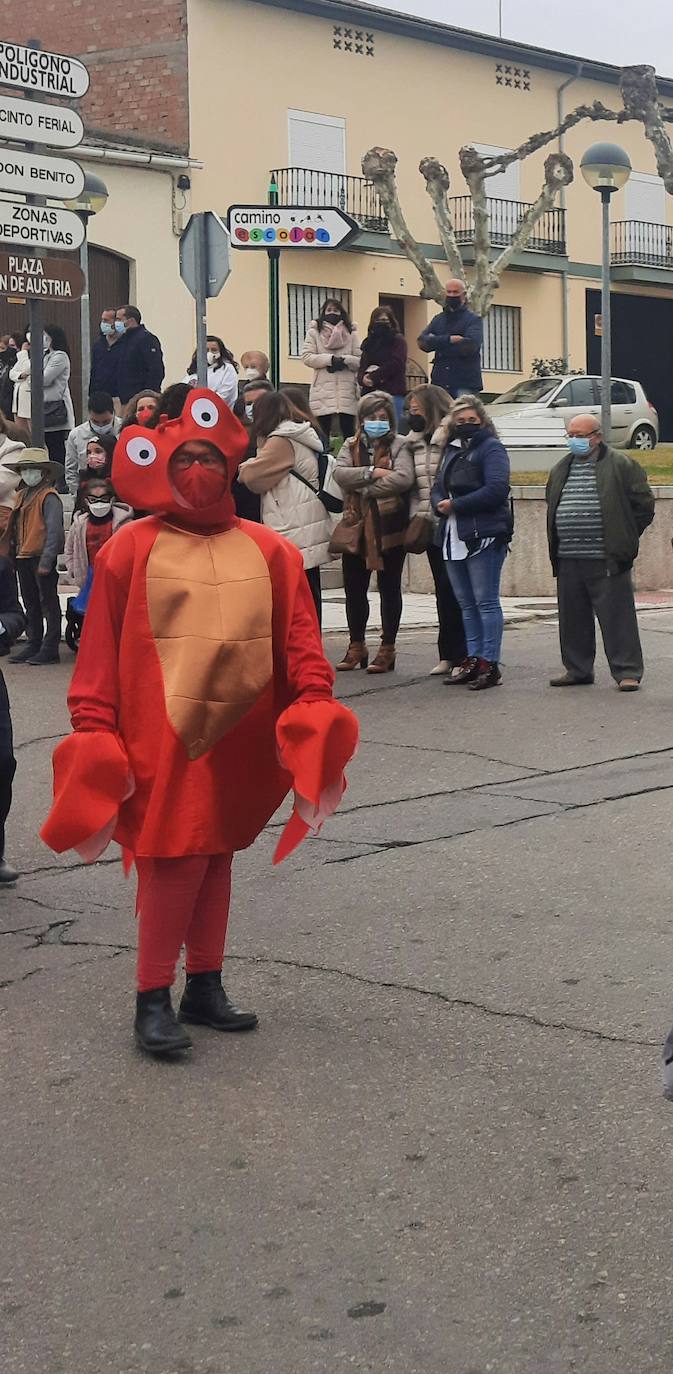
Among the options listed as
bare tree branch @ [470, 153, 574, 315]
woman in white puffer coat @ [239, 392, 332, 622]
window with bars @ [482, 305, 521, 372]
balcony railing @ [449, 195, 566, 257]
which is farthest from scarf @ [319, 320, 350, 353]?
window with bars @ [482, 305, 521, 372]

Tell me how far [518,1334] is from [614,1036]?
1.68 metres

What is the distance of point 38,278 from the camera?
13070 millimetres

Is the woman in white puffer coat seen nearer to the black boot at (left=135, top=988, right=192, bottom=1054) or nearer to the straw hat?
the straw hat

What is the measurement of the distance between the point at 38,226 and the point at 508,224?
26.4 meters

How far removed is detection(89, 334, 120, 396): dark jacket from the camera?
17391mm

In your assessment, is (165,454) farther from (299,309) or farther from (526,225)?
(526,225)

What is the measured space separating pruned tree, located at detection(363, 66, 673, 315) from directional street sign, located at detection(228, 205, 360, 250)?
19921 millimetres

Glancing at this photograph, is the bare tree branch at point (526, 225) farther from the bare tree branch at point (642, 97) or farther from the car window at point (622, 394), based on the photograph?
the car window at point (622, 394)

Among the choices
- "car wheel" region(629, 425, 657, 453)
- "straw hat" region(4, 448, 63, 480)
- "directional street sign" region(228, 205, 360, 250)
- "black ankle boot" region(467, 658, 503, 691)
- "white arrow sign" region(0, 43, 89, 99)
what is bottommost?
"black ankle boot" region(467, 658, 503, 691)

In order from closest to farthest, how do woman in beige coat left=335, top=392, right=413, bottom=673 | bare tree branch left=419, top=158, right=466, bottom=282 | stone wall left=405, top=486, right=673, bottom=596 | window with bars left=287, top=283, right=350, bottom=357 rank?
woman in beige coat left=335, top=392, right=413, bottom=673 → stone wall left=405, top=486, right=673, bottom=596 → bare tree branch left=419, top=158, right=466, bottom=282 → window with bars left=287, top=283, right=350, bottom=357

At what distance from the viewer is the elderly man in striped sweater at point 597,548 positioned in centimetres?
1158

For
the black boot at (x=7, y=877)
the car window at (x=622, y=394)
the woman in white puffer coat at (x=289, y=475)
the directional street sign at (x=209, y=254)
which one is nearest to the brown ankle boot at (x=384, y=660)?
the woman in white puffer coat at (x=289, y=475)

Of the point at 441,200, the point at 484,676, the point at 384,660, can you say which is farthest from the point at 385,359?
the point at 441,200

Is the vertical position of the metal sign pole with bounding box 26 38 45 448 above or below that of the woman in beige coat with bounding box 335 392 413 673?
above
